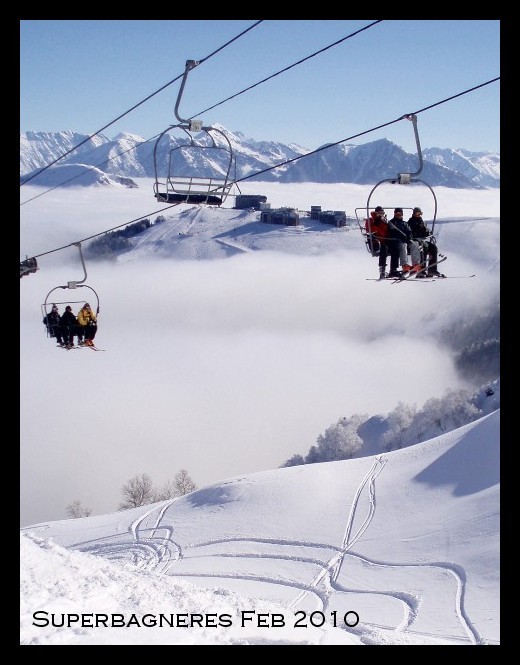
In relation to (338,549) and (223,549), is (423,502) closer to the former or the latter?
(338,549)

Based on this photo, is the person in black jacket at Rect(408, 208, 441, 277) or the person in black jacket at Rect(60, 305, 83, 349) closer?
the person in black jacket at Rect(408, 208, 441, 277)

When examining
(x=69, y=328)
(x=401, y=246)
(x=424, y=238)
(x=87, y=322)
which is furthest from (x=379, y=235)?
(x=69, y=328)

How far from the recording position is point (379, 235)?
35.8ft

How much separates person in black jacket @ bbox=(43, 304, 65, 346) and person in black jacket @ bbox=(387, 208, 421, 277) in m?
7.95

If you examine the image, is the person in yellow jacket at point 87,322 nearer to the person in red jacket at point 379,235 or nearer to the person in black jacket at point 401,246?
Result: the person in red jacket at point 379,235

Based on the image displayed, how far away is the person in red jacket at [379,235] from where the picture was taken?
35.6 feet

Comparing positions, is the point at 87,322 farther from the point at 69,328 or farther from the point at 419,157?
the point at 419,157

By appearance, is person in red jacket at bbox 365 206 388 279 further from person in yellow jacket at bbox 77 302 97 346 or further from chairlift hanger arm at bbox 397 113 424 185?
person in yellow jacket at bbox 77 302 97 346

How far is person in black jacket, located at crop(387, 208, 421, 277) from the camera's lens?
35.1ft

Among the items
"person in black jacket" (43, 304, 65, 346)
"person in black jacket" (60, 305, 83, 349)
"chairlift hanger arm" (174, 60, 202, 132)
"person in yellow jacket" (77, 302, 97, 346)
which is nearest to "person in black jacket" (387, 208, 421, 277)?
"chairlift hanger arm" (174, 60, 202, 132)

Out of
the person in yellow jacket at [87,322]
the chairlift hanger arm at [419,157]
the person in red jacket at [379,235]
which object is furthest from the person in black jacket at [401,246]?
the person in yellow jacket at [87,322]

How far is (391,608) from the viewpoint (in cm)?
1900

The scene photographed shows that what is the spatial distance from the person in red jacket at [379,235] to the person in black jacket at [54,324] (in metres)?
7.65
